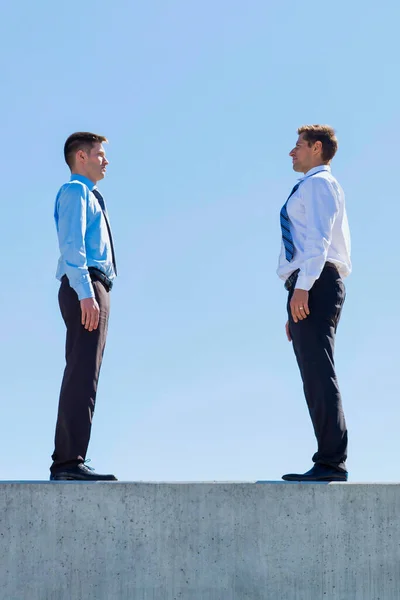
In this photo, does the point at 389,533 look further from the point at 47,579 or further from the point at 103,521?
the point at 47,579

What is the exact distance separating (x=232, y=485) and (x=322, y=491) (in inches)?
20.8

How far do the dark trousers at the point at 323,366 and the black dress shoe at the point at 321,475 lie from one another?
37 millimetres

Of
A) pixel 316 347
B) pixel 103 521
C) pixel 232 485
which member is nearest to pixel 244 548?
pixel 232 485

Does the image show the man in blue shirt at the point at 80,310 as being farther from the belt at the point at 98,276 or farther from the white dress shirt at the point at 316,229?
the white dress shirt at the point at 316,229

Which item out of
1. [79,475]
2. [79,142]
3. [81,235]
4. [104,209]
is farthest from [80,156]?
[79,475]

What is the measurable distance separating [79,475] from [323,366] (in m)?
1.59

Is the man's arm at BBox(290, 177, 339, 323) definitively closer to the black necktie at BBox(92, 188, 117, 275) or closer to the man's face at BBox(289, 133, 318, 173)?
the man's face at BBox(289, 133, 318, 173)

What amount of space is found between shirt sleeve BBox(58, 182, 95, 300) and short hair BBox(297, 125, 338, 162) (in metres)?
1.55

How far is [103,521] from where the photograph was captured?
512cm

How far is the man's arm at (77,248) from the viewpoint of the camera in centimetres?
542

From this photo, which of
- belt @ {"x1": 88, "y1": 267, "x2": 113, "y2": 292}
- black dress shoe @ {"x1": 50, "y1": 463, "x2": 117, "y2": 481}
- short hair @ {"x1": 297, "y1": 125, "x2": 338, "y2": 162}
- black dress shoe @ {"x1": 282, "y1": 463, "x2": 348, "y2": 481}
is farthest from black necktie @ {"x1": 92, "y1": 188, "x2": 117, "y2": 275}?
black dress shoe @ {"x1": 282, "y1": 463, "x2": 348, "y2": 481}

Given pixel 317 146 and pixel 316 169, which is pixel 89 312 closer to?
pixel 316 169

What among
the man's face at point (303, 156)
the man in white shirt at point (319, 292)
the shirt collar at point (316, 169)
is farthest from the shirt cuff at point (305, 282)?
the man's face at point (303, 156)

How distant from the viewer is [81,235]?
5.50 m
